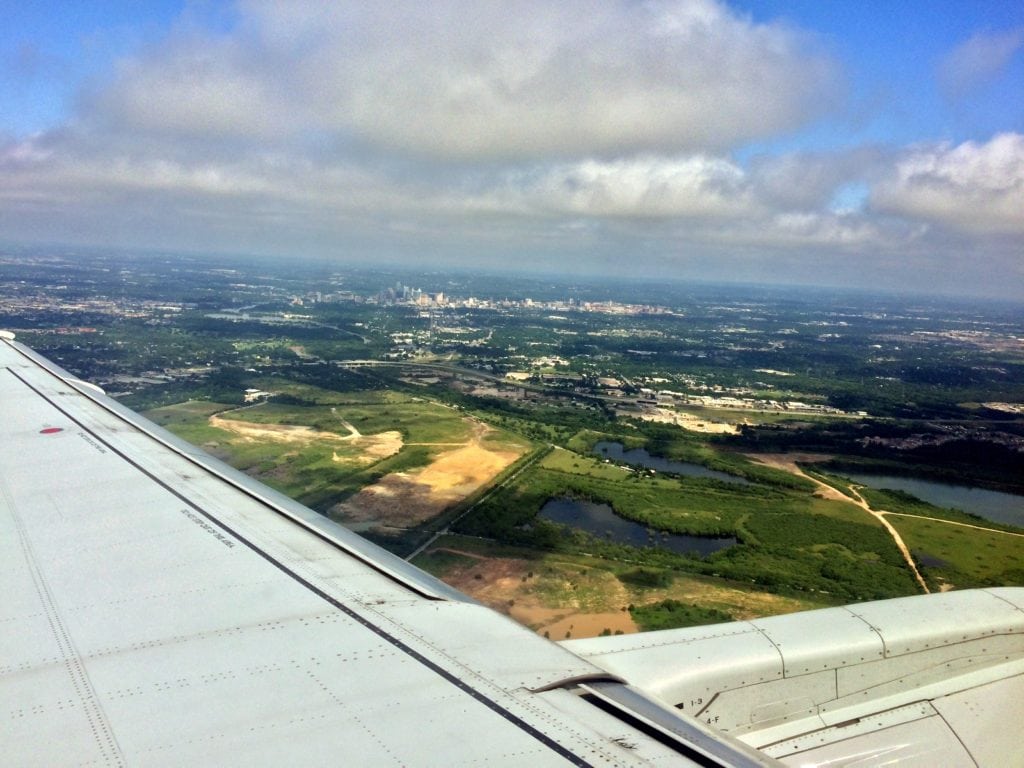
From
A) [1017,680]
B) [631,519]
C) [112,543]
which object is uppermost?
[112,543]

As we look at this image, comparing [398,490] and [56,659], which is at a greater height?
[56,659]

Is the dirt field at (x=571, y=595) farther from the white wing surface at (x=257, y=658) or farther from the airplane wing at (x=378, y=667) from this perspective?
the airplane wing at (x=378, y=667)

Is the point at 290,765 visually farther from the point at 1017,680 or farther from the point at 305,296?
the point at 305,296

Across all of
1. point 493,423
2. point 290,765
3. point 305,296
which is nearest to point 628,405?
point 493,423

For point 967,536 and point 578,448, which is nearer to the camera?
point 967,536

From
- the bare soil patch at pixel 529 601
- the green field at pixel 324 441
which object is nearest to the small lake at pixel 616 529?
the bare soil patch at pixel 529 601

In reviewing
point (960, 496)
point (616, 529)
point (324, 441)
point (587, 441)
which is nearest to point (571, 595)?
point (616, 529)
